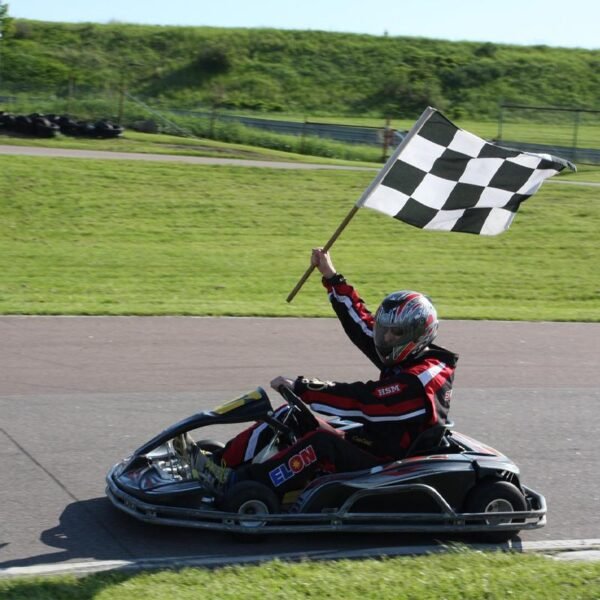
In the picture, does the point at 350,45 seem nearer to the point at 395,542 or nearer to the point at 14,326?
the point at 14,326

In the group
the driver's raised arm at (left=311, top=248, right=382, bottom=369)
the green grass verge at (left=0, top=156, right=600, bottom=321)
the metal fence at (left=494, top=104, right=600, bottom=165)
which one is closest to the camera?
the driver's raised arm at (left=311, top=248, right=382, bottom=369)

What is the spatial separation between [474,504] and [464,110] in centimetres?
4803

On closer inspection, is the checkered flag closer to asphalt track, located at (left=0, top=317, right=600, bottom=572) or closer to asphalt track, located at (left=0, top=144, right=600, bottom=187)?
asphalt track, located at (left=0, top=317, right=600, bottom=572)

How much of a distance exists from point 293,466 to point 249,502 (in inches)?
11.1

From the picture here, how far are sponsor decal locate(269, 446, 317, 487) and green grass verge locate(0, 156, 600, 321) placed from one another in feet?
20.4

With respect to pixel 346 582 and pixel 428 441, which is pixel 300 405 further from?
pixel 346 582

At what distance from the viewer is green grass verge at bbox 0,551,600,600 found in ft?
14.4

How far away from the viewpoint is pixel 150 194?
2000 cm

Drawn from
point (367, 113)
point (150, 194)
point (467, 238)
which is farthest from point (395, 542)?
point (367, 113)

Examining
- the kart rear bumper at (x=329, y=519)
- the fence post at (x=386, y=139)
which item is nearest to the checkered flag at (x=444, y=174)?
the kart rear bumper at (x=329, y=519)

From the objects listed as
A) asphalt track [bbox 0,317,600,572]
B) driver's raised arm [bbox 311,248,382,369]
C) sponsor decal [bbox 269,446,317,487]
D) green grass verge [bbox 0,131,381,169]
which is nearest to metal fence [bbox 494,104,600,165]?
green grass verge [bbox 0,131,381,169]

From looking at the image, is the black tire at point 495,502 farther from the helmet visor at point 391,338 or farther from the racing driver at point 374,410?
the helmet visor at point 391,338

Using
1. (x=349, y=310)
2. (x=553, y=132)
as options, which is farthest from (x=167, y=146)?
(x=349, y=310)

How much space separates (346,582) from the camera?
4.54m
